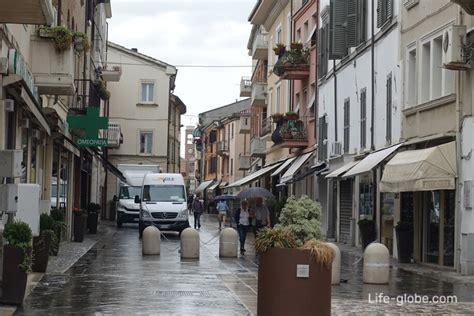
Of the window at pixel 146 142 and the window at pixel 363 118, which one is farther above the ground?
the window at pixel 146 142

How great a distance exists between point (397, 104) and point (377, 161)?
2.05 m

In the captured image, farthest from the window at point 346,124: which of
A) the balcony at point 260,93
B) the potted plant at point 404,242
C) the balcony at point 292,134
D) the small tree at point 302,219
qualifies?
the balcony at point 260,93

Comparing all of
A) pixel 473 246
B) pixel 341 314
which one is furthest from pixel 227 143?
pixel 341 314

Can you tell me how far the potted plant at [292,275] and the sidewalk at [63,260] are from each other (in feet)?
12.0

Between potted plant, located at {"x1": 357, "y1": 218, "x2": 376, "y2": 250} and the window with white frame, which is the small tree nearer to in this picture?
potted plant, located at {"x1": 357, "y1": 218, "x2": 376, "y2": 250}

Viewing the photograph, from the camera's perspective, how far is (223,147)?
293 feet

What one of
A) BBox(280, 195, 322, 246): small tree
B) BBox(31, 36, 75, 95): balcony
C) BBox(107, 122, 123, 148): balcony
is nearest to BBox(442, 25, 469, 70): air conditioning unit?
BBox(31, 36, 75, 95): balcony

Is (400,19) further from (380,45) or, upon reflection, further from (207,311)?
(207,311)

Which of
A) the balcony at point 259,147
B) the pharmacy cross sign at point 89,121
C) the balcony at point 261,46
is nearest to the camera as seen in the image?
the pharmacy cross sign at point 89,121

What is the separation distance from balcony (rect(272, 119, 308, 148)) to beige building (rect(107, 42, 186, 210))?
84.2ft

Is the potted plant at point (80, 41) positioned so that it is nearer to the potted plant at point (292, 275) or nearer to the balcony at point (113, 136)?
the potted plant at point (292, 275)

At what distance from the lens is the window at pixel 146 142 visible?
213 ft

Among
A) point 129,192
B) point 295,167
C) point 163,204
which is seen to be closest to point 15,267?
point 163,204

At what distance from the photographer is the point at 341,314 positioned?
1288cm
